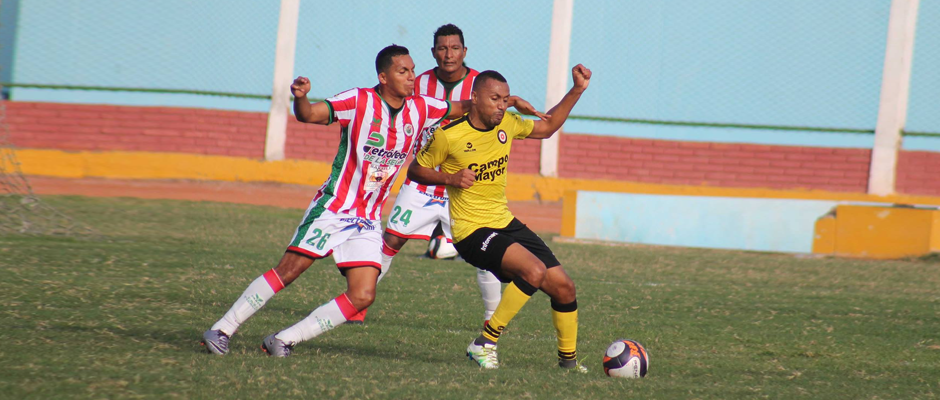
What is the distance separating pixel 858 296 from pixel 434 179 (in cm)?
527

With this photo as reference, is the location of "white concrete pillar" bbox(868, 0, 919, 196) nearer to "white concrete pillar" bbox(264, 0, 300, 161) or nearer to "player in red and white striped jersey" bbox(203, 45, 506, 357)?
"white concrete pillar" bbox(264, 0, 300, 161)

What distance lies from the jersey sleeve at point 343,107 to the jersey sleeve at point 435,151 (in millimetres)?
521

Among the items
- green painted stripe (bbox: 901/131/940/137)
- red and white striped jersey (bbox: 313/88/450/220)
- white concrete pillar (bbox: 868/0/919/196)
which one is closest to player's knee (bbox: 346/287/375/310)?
red and white striped jersey (bbox: 313/88/450/220)

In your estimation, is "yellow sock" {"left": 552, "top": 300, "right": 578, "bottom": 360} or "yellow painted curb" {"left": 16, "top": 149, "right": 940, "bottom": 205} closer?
"yellow sock" {"left": 552, "top": 300, "right": 578, "bottom": 360}

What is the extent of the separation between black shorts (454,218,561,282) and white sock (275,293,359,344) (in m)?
0.79

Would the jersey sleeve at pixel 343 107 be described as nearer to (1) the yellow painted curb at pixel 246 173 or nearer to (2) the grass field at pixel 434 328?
(2) the grass field at pixel 434 328

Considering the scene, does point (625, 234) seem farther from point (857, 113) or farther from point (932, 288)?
point (857, 113)

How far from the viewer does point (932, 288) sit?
9.32 m

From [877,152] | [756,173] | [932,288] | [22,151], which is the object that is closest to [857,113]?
[877,152]

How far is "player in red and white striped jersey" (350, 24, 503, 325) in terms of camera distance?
20.8 feet

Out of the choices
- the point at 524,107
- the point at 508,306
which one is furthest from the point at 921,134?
the point at 508,306

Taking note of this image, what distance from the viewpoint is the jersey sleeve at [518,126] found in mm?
5723

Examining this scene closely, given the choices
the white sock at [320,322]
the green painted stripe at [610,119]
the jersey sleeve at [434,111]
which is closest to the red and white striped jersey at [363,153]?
the jersey sleeve at [434,111]

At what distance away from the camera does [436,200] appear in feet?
22.9
